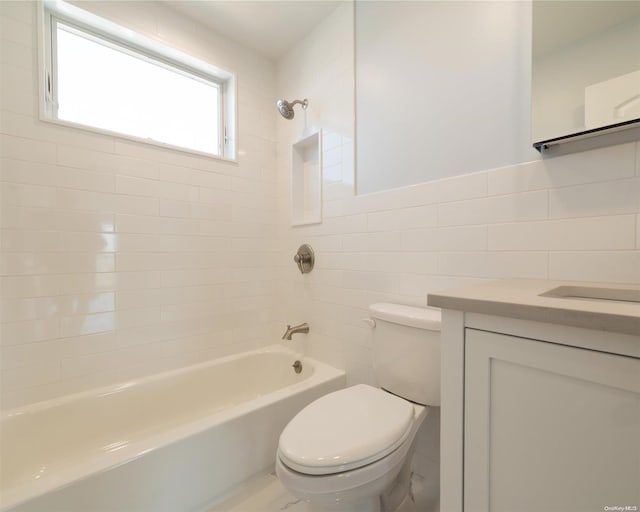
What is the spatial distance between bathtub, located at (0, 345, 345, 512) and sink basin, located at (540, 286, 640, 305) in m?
1.14

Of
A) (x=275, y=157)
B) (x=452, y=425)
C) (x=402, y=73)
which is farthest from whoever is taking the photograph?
(x=275, y=157)

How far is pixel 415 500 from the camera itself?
1.26m

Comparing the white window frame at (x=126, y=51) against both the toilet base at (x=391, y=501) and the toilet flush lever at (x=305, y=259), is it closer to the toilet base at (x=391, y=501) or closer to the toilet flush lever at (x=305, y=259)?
the toilet flush lever at (x=305, y=259)

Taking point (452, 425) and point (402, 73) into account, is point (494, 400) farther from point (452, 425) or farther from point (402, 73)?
point (402, 73)

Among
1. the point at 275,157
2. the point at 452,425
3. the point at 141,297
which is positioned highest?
the point at 275,157

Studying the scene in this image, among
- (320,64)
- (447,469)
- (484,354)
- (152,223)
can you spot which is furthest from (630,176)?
(152,223)

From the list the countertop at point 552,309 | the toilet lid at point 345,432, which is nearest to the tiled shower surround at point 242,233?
the toilet lid at point 345,432

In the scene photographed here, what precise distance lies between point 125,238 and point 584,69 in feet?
6.72

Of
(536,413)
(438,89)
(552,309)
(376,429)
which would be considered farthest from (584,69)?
(376,429)

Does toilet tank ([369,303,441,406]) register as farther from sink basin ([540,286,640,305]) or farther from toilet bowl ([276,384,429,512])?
sink basin ([540,286,640,305])

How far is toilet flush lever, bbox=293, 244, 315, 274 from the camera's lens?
186 cm

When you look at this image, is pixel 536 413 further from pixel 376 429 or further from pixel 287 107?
pixel 287 107

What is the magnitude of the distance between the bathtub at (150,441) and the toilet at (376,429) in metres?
0.35

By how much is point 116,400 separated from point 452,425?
5.37ft
